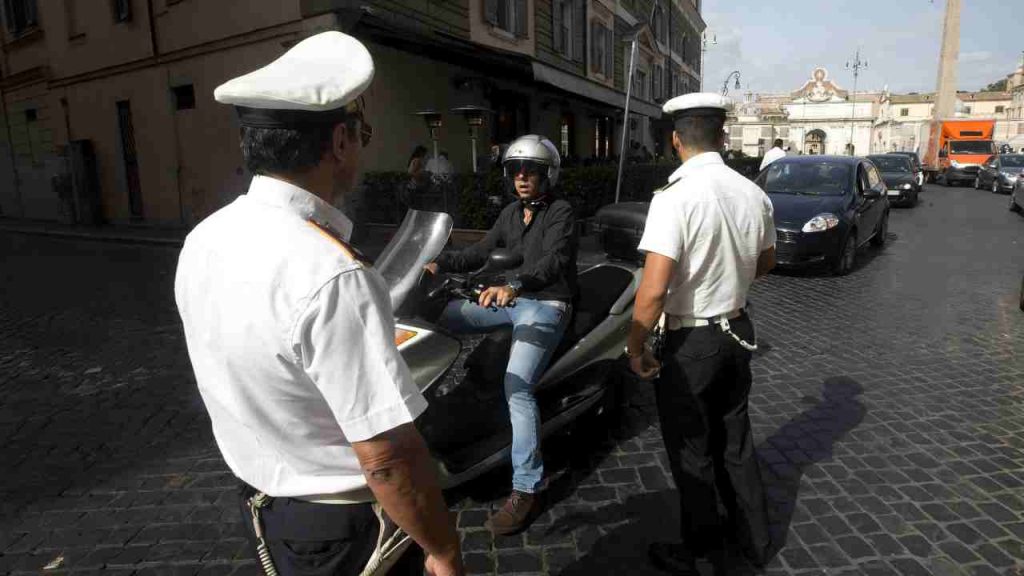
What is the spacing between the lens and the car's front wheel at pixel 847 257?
8.68m

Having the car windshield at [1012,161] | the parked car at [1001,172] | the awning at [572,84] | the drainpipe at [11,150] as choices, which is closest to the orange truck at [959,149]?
the parked car at [1001,172]

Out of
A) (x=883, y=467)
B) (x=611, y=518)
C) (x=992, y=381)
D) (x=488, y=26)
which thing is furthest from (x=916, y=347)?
(x=488, y=26)

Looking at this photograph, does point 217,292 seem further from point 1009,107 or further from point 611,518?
point 1009,107

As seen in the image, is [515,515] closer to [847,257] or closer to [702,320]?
[702,320]

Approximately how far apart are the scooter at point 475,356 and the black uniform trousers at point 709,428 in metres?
0.85

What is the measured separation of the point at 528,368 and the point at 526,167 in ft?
3.34

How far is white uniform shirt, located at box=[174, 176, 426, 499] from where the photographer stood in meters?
1.13

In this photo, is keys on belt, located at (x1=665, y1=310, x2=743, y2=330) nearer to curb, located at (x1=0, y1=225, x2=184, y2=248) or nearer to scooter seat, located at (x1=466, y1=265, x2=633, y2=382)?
scooter seat, located at (x1=466, y1=265, x2=633, y2=382)

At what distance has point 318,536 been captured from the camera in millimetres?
1356

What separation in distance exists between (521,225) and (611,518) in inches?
60.7

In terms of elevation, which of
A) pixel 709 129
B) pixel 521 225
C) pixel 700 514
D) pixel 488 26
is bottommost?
pixel 700 514

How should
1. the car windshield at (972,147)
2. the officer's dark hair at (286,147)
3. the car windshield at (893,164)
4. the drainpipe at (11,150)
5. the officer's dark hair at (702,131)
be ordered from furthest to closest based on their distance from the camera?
the car windshield at (972,147) → the car windshield at (893,164) → the drainpipe at (11,150) → the officer's dark hair at (702,131) → the officer's dark hair at (286,147)

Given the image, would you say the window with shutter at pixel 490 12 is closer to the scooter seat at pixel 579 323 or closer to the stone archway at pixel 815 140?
the scooter seat at pixel 579 323

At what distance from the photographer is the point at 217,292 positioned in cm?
122
